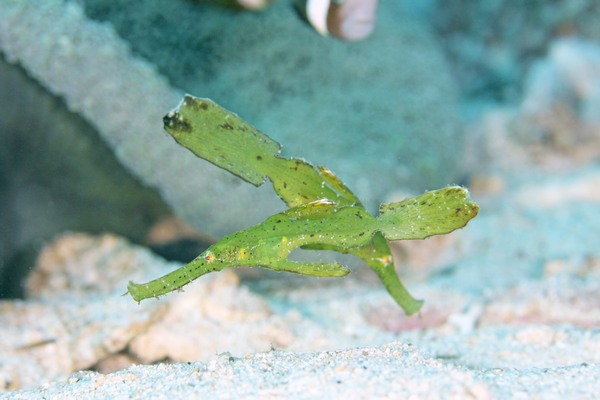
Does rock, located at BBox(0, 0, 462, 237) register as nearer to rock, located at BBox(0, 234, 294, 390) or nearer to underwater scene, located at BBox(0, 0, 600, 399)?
underwater scene, located at BBox(0, 0, 600, 399)

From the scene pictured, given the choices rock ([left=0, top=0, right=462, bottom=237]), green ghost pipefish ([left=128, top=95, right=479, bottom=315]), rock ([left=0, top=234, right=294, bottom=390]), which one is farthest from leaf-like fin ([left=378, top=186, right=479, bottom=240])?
rock ([left=0, top=0, right=462, bottom=237])

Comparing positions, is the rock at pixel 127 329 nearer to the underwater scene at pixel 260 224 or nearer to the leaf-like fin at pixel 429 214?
the underwater scene at pixel 260 224

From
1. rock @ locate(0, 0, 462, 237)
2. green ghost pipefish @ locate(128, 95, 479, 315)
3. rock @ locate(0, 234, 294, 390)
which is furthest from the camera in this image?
rock @ locate(0, 0, 462, 237)

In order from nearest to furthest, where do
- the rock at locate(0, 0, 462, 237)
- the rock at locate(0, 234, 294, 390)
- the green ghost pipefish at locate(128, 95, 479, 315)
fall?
the green ghost pipefish at locate(128, 95, 479, 315), the rock at locate(0, 234, 294, 390), the rock at locate(0, 0, 462, 237)

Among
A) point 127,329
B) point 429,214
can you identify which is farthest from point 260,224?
point 127,329

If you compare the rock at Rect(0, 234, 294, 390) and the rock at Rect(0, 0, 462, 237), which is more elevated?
the rock at Rect(0, 0, 462, 237)

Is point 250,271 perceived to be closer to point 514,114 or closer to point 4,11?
point 4,11

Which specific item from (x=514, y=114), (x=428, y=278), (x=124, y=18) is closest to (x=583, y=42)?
(x=514, y=114)

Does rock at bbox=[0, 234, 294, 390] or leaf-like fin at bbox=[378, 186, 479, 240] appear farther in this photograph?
rock at bbox=[0, 234, 294, 390]
